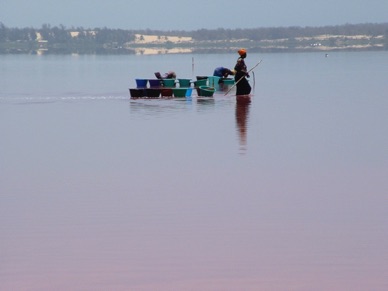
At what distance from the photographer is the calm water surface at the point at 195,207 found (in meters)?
7.22

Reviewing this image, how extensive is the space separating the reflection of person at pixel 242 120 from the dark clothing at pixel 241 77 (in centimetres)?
36

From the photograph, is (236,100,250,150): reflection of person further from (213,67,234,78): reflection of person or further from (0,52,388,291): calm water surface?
(213,67,234,78): reflection of person

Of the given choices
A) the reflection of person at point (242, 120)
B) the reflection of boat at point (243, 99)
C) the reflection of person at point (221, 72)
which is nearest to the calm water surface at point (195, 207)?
the reflection of person at point (242, 120)

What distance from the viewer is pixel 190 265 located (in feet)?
24.4

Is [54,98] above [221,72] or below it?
below

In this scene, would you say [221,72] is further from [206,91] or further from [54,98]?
[54,98]

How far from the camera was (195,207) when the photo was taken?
9727 mm

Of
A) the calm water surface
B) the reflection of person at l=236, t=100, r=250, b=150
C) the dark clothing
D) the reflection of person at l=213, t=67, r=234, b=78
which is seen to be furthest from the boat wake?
the calm water surface

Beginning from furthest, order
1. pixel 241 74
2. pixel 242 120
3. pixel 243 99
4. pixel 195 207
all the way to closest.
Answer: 1. pixel 243 99
2. pixel 241 74
3. pixel 242 120
4. pixel 195 207

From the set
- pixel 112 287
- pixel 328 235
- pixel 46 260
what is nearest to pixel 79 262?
pixel 46 260

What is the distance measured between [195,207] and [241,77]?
654 inches

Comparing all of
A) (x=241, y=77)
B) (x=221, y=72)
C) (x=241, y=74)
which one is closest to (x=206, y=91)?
(x=241, y=77)

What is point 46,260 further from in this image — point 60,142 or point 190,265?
point 60,142

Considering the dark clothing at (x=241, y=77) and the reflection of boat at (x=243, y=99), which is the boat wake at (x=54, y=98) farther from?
the dark clothing at (x=241, y=77)
